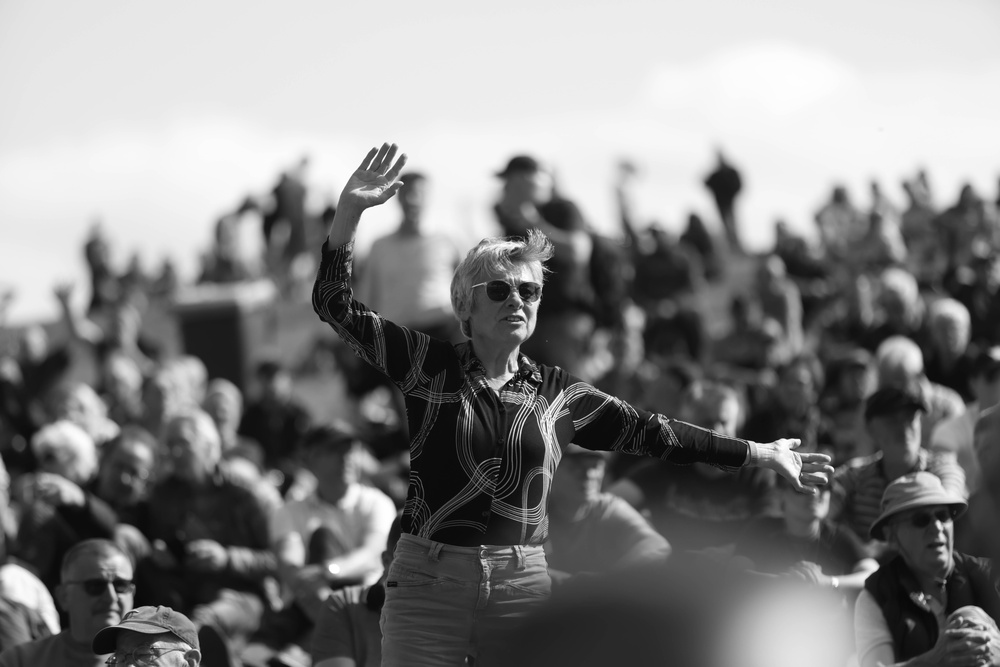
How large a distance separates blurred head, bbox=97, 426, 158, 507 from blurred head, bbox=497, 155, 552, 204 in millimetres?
2984

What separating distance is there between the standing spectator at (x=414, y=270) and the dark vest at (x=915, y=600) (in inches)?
195

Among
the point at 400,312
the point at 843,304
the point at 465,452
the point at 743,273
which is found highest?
the point at 465,452

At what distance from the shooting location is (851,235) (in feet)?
51.7

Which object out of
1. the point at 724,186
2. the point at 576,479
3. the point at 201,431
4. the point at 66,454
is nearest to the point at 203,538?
the point at 201,431

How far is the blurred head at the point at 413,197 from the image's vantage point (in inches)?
388

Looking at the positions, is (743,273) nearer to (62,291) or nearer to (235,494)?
(62,291)

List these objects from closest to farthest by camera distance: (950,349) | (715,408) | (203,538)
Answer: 1. (715,408)
2. (203,538)
3. (950,349)

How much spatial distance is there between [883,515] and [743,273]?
47.6 ft

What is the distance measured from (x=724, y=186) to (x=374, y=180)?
13836 mm

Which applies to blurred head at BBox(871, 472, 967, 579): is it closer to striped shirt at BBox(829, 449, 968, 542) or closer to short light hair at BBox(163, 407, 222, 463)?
striped shirt at BBox(829, 449, 968, 542)

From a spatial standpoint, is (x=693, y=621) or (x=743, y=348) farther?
(x=743, y=348)

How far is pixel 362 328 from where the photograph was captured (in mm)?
4156

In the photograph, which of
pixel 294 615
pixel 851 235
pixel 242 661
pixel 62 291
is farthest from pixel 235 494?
pixel 851 235

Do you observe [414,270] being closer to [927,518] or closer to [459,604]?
[927,518]
